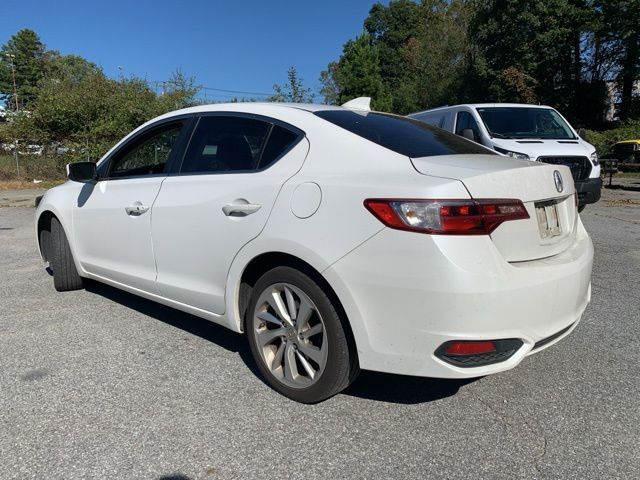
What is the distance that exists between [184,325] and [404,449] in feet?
7.29

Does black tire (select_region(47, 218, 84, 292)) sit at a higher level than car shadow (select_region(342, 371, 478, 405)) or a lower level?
higher

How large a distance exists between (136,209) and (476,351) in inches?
99.3

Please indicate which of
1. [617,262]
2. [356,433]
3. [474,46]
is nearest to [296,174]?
[356,433]

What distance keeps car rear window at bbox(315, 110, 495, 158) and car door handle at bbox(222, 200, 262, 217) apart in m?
0.67

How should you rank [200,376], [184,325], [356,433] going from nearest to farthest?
[356,433] → [200,376] → [184,325]

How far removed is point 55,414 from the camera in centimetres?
281

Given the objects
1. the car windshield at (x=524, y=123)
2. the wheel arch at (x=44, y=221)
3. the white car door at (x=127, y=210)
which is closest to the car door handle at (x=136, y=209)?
the white car door at (x=127, y=210)

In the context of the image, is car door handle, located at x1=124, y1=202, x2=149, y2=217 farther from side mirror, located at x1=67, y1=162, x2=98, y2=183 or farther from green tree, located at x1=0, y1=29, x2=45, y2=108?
green tree, located at x1=0, y1=29, x2=45, y2=108

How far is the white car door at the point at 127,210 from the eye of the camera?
3.74m

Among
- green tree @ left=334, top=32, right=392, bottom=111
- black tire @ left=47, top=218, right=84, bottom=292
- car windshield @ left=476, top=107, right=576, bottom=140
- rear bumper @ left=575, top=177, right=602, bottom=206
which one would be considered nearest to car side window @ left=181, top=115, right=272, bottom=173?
black tire @ left=47, top=218, right=84, bottom=292

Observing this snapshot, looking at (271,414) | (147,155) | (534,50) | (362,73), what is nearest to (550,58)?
(534,50)

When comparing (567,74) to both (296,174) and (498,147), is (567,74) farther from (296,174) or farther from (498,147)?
(296,174)

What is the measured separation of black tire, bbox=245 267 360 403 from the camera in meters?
2.62

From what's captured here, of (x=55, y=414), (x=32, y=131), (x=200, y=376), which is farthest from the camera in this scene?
(x=32, y=131)
